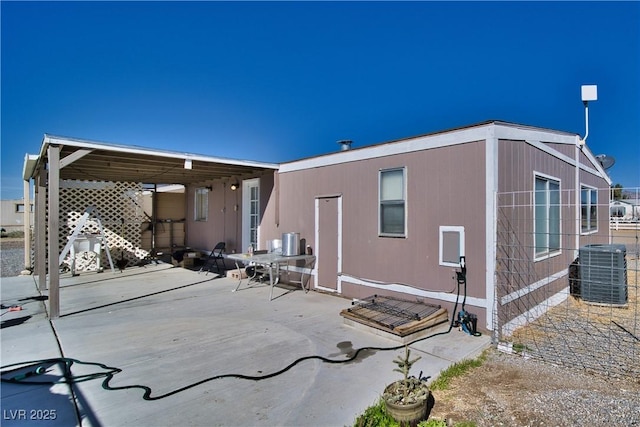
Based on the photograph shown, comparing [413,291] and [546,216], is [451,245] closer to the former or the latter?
[413,291]

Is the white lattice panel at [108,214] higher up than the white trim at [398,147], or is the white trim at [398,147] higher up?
the white trim at [398,147]

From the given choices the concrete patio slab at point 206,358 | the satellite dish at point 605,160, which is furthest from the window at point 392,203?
the satellite dish at point 605,160

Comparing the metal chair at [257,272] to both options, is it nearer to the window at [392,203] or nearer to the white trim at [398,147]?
the white trim at [398,147]

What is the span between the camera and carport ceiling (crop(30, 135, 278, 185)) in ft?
17.1

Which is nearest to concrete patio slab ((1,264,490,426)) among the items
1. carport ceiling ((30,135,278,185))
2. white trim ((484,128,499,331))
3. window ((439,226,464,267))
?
white trim ((484,128,499,331))

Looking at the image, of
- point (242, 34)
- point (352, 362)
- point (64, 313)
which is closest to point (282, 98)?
point (242, 34)

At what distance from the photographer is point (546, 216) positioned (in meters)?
5.35

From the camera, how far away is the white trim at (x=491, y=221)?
404 centimetres

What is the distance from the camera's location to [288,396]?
2.67 meters

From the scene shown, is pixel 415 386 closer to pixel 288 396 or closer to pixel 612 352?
pixel 288 396

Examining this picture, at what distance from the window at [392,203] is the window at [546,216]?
1928 mm

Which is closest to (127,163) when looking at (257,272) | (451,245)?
(257,272)

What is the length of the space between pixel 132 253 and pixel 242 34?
7835 millimetres

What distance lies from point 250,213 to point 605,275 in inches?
303
